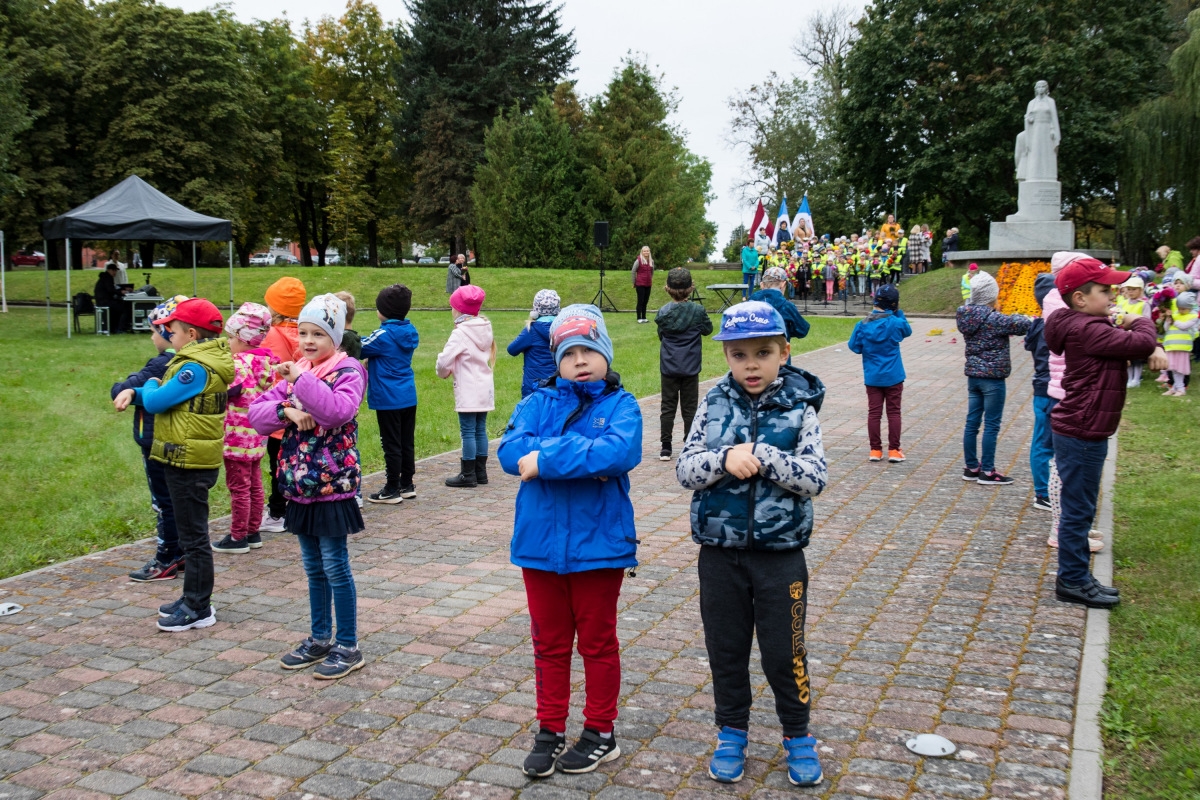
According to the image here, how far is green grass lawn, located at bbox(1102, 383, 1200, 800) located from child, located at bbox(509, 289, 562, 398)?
4.74 m

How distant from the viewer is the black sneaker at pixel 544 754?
13.0 feet

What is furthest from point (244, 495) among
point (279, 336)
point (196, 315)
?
point (196, 315)

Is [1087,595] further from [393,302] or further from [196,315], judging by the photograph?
[393,302]

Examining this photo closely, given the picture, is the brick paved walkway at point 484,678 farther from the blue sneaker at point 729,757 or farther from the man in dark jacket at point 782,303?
the man in dark jacket at point 782,303

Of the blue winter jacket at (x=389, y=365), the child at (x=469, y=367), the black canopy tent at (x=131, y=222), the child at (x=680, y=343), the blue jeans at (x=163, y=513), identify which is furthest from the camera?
the black canopy tent at (x=131, y=222)

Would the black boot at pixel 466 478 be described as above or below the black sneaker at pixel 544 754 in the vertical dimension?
above

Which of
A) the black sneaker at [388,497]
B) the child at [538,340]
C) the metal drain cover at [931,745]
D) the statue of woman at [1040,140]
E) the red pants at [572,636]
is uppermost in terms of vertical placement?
the statue of woman at [1040,140]

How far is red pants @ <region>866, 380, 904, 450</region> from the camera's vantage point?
1032cm

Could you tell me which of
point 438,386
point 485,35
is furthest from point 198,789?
point 485,35

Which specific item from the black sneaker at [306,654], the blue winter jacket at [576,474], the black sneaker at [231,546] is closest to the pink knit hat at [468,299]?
the black sneaker at [231,546]

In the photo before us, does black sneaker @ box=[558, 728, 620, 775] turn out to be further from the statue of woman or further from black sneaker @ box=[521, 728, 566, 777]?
the statue of woman

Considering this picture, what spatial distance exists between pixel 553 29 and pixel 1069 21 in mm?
27536

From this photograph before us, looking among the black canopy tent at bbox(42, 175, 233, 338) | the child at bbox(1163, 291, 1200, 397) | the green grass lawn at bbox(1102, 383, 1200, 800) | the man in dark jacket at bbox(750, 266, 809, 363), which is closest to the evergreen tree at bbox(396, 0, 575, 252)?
the black canopy tent at bbox(42, 175, 233, 338)

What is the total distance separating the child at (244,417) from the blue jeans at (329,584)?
2158 mm
